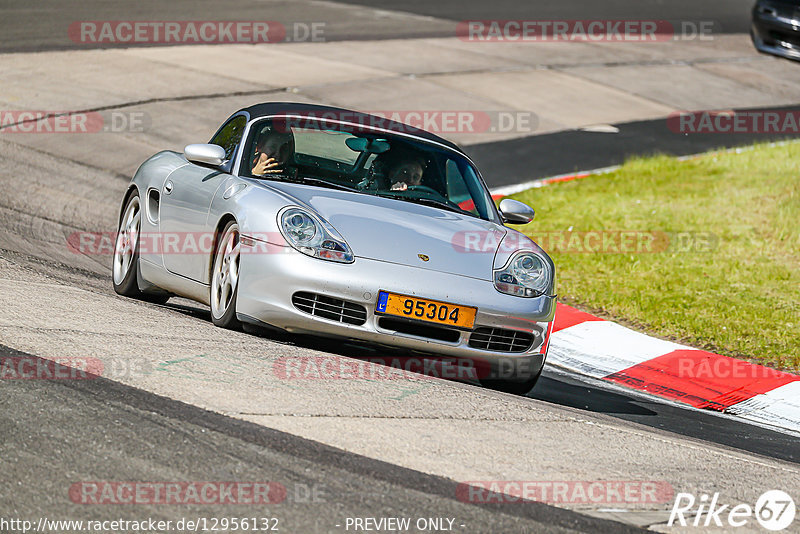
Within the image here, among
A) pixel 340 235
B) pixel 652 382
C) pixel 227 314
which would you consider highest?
pixel 340 235

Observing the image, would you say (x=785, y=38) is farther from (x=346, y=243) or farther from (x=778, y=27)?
(x=346, y=243)

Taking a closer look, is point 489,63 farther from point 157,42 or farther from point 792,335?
point 792,335

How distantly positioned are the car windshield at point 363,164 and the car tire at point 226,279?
0.58 m

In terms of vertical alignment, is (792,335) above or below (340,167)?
below

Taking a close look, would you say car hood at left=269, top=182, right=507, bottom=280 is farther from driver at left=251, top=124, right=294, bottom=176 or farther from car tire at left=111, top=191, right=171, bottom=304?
car tire at left=111, top=191, right=171, bottom=304

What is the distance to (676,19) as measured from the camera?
26688mm

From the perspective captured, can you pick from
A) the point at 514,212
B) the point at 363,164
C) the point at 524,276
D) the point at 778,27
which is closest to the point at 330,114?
the point at 363,164

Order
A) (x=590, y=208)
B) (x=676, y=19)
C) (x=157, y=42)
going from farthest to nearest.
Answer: (x=676, y=19)
(x=157, y=42)
(x=590, y=208)

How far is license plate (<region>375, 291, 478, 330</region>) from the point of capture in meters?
5.97

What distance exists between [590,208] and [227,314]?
21.2 ft

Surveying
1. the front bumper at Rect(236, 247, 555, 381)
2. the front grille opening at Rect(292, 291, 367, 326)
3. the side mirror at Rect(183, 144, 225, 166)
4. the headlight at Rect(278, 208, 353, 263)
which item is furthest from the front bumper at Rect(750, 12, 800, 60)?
the front grille opening at Rect(292, 291, 367, 326)

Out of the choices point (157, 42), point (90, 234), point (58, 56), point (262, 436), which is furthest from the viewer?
point (157, 42)

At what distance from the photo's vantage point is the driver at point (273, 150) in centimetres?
698

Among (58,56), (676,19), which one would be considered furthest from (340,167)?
(676,19)
